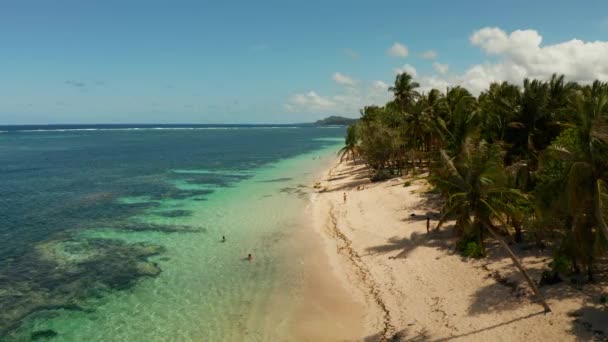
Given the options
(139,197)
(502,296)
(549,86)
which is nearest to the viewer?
(502,296)

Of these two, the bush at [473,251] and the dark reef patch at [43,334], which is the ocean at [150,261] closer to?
the dark reef patch at [43,334]

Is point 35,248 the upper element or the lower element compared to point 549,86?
lower

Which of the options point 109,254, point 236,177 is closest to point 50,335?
point 109,254

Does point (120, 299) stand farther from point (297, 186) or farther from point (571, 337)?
point (297, 186)

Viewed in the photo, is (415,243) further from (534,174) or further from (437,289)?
(534,174)

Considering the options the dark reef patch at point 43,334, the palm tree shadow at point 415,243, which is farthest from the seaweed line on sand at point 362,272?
the dark reef patch at point 43,334

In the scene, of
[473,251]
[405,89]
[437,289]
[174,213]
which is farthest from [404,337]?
[405,89]
